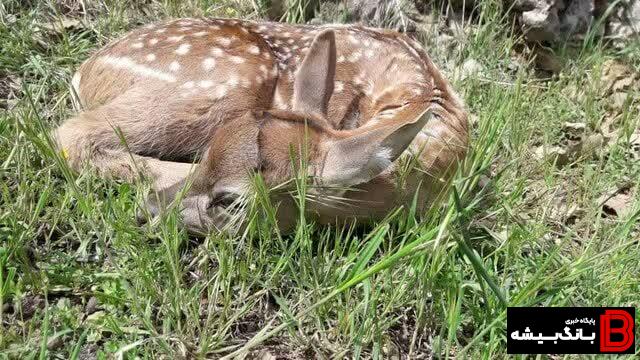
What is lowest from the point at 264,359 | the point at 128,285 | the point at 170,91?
the point at 264,359

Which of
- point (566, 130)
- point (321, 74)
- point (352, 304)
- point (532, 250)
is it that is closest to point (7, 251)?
point (352, 304)

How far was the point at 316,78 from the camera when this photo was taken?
339 cm

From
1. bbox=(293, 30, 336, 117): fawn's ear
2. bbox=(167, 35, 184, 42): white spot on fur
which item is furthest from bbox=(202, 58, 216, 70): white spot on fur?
bbox=(293, 30, 336, 117): fawn's ear

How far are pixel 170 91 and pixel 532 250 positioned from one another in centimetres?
180

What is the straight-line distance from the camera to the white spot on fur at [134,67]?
11.9ft

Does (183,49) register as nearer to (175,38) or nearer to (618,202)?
(175,38)

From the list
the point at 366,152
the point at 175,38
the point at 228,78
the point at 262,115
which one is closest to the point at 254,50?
the point at 228,78

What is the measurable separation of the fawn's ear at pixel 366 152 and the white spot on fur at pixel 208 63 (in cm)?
94

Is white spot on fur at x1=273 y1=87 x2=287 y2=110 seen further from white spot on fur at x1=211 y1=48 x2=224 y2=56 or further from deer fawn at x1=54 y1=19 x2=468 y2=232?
white spot on fur at x1=211 y1=48 x2=224 y2=56

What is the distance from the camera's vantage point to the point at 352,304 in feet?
8.91

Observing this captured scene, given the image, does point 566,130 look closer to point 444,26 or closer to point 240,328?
point 444,26

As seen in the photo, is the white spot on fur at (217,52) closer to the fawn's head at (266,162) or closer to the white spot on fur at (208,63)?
the white spot on fur at (208,63)

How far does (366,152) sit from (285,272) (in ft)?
1.82

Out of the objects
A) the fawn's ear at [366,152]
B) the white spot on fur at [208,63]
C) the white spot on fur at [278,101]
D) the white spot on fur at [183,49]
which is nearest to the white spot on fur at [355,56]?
the white spot on fur at [278,101]
